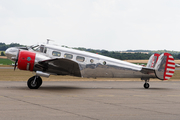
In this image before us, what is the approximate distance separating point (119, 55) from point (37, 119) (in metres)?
59.9

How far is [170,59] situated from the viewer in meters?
22.5

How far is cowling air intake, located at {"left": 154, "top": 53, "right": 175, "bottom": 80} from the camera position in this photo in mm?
22078

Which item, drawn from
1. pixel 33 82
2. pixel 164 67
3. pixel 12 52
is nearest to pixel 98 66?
pixel 33 82

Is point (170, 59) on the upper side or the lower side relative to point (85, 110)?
upper

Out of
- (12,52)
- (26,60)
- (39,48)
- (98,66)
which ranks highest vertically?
(39,48)

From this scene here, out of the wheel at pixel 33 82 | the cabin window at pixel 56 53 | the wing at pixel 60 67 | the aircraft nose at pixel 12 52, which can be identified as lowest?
the wheel at pixel 33 82

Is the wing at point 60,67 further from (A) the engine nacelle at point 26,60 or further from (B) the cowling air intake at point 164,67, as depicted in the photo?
(B) the cowling air intake at point 164,67

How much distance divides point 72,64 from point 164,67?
7.45m

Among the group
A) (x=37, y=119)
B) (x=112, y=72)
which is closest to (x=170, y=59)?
(x=112, y=72)

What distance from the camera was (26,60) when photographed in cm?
1969

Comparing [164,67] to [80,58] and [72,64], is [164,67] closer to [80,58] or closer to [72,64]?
[80,58]

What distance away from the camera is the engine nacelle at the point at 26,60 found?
1958cm

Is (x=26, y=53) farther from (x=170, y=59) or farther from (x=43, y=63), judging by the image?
(x=170, y=59)

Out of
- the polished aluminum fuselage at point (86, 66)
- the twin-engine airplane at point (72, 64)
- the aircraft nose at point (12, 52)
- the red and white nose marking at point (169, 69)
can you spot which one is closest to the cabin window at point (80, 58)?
the twin-engine airplane at point (72, 64)
